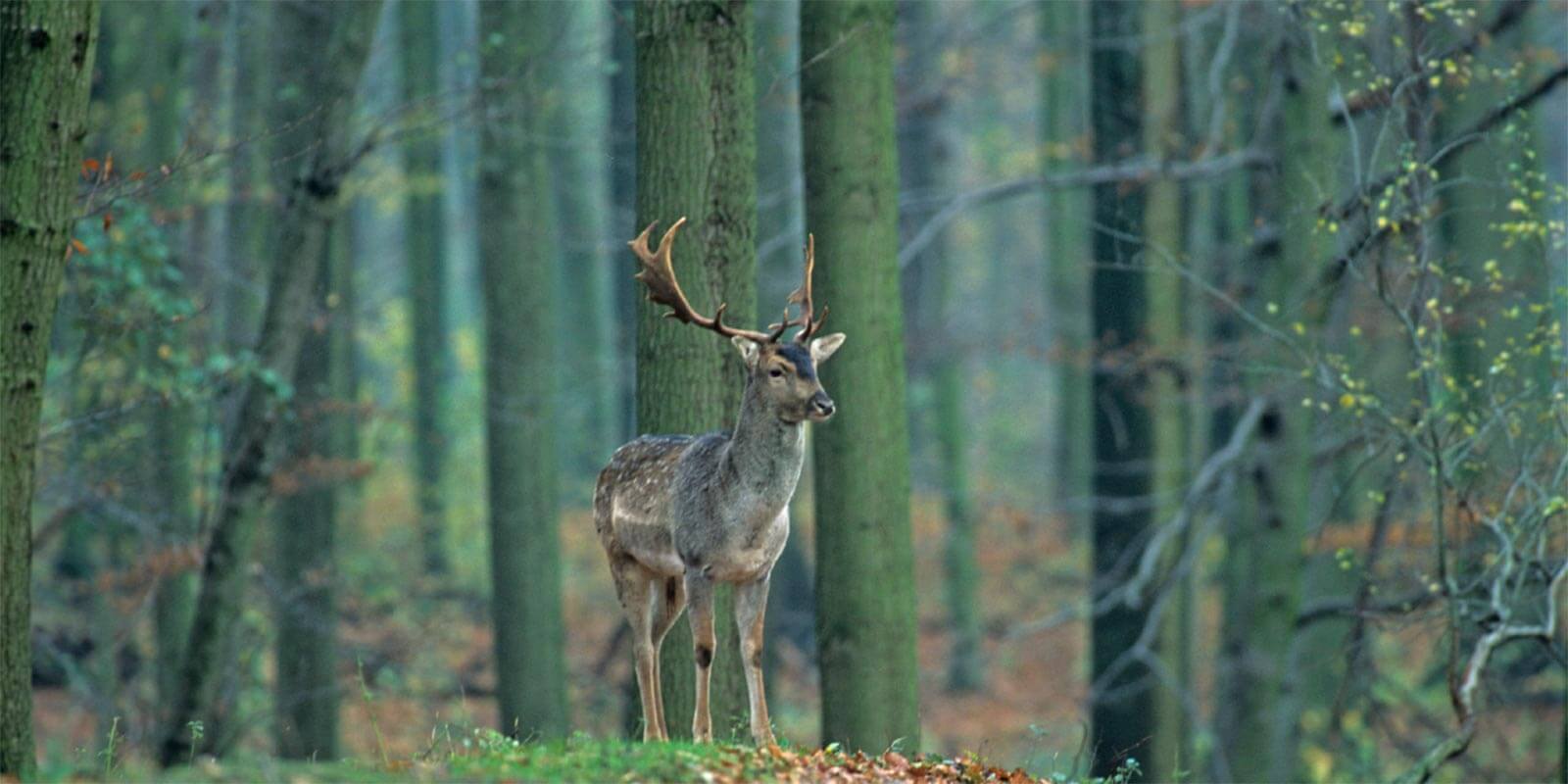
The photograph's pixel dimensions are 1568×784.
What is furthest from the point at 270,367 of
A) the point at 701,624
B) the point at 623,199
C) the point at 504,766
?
the point at 623,199

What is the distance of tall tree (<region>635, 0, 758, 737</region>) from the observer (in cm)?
1013

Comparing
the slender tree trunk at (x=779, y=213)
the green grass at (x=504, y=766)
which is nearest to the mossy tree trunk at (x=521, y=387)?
the slender tree trunk at (x=779, y=213)

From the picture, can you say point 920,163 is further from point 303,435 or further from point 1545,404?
point 1545,404

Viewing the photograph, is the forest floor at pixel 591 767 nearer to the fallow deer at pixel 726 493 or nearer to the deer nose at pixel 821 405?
the fallow deer at pixel 726 493

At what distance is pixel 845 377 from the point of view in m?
11.0

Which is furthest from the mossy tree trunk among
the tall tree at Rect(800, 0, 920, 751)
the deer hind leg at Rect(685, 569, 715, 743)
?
the deer hind leg at Rect(685, 569, 715, 743)

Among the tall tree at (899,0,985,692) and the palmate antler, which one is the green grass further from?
the tall tree at (899,0,985,692)

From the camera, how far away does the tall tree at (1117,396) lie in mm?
16578

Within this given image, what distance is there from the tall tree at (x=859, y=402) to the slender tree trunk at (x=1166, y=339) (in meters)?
5.54

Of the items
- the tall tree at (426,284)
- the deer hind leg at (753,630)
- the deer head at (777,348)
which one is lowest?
the deer hind leg at (753,630)

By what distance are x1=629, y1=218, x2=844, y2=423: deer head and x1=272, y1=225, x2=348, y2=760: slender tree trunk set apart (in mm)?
7555

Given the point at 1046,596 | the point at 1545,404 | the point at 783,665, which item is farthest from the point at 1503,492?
the point at 1046,596

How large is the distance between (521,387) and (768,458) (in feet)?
29.1

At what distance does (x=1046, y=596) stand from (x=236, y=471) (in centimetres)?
1827
